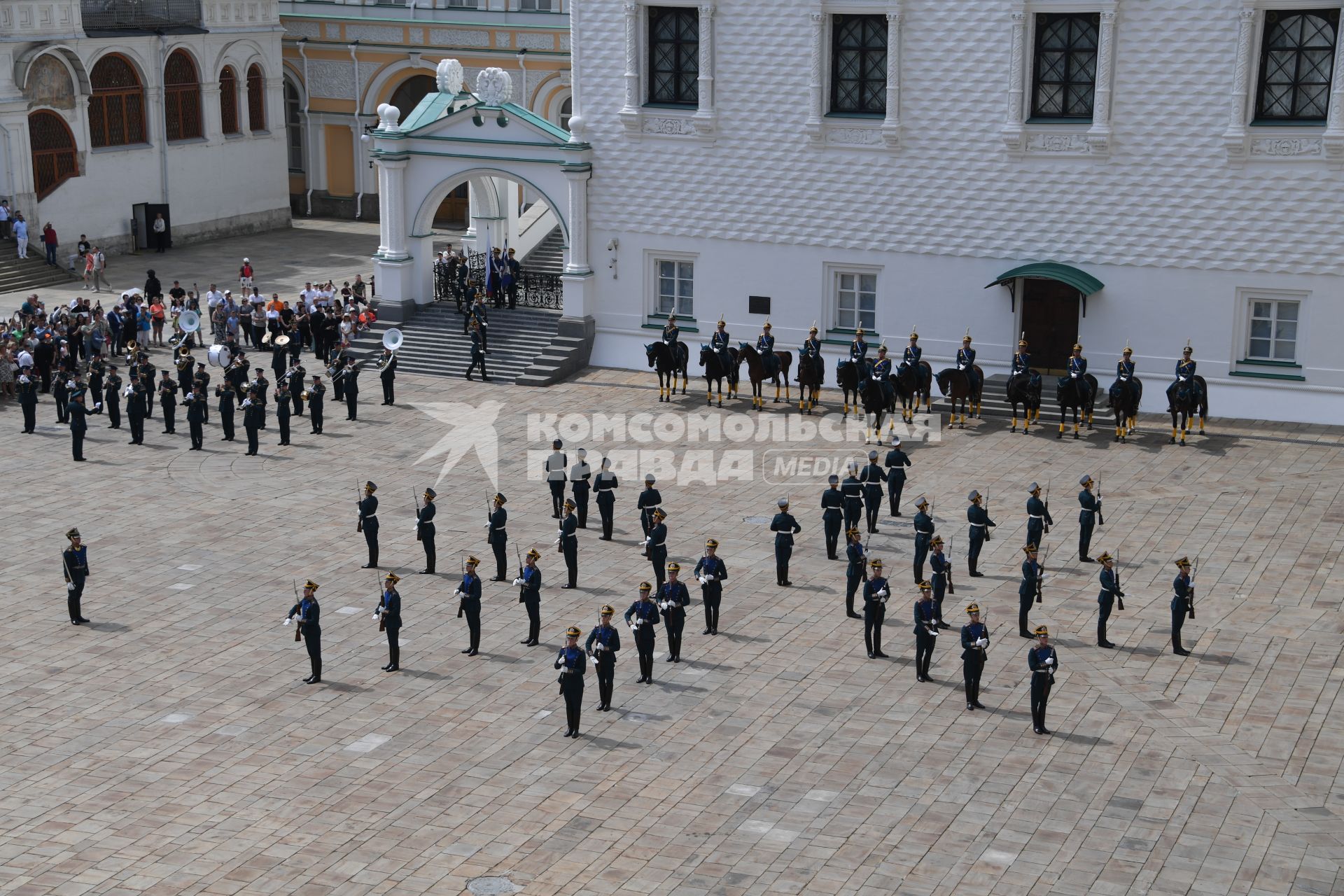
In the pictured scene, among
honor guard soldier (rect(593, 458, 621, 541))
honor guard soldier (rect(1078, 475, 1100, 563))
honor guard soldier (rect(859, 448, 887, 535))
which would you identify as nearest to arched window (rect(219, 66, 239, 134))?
honor guard soldier (rect(593, 458, 621, 541))

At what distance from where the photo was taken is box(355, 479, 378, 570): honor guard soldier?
2545 cm

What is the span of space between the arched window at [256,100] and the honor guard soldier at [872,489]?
3130cm

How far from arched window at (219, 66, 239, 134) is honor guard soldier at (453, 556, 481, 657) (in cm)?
3281

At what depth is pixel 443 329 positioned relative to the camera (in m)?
38.4

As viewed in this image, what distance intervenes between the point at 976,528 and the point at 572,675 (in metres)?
7.71

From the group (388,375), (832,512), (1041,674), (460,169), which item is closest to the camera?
(1041,674)

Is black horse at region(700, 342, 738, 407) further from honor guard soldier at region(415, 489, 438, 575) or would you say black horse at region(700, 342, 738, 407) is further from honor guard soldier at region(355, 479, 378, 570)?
honor guard soldier at region(355, 479, 378, 570)

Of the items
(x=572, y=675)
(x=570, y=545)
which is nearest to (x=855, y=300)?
(x=570, y=545)

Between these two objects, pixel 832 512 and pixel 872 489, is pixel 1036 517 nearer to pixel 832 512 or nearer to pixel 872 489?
pixel 872 489

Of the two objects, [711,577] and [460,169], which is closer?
[711,577]

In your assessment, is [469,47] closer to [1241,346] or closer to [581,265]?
[581,265]

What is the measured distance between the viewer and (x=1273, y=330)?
3344 centimetres

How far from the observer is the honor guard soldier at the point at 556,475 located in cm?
2827

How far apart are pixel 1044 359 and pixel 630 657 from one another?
15546mm
